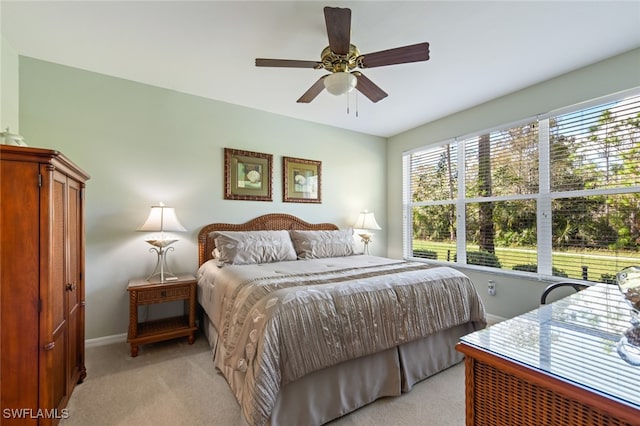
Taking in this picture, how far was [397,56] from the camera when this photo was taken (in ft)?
6.19

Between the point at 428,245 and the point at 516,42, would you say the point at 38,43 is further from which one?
the point at 428,245

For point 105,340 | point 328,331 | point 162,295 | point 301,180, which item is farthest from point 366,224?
point 105,340

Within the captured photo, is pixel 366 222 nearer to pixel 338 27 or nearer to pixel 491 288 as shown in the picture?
pixel 491 288

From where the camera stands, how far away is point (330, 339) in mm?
1659

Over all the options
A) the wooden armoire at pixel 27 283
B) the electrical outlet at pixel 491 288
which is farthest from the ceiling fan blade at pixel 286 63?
the electrical outlet at pixel 491 288

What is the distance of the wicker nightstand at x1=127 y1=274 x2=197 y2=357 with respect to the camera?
2459mm

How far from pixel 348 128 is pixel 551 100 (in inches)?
99.2

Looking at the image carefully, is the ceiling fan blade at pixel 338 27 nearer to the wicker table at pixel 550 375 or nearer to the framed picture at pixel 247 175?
the wicker table at pixel 550 375

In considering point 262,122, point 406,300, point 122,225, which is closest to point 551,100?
point 406,300

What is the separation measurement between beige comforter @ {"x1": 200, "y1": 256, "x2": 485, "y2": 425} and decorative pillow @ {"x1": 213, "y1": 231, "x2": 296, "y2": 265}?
371 mm

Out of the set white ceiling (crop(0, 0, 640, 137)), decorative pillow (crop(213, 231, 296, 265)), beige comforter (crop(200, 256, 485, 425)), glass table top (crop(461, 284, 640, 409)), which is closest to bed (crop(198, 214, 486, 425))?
beige comforter (crop(200, 256, 485, 425))

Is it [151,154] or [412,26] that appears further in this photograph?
[151,154]

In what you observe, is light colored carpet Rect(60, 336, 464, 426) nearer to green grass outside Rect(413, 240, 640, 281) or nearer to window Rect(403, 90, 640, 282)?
green grass outside Rect(413, 240, 640, 281)

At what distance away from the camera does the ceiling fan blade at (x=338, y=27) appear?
1.58 meters
